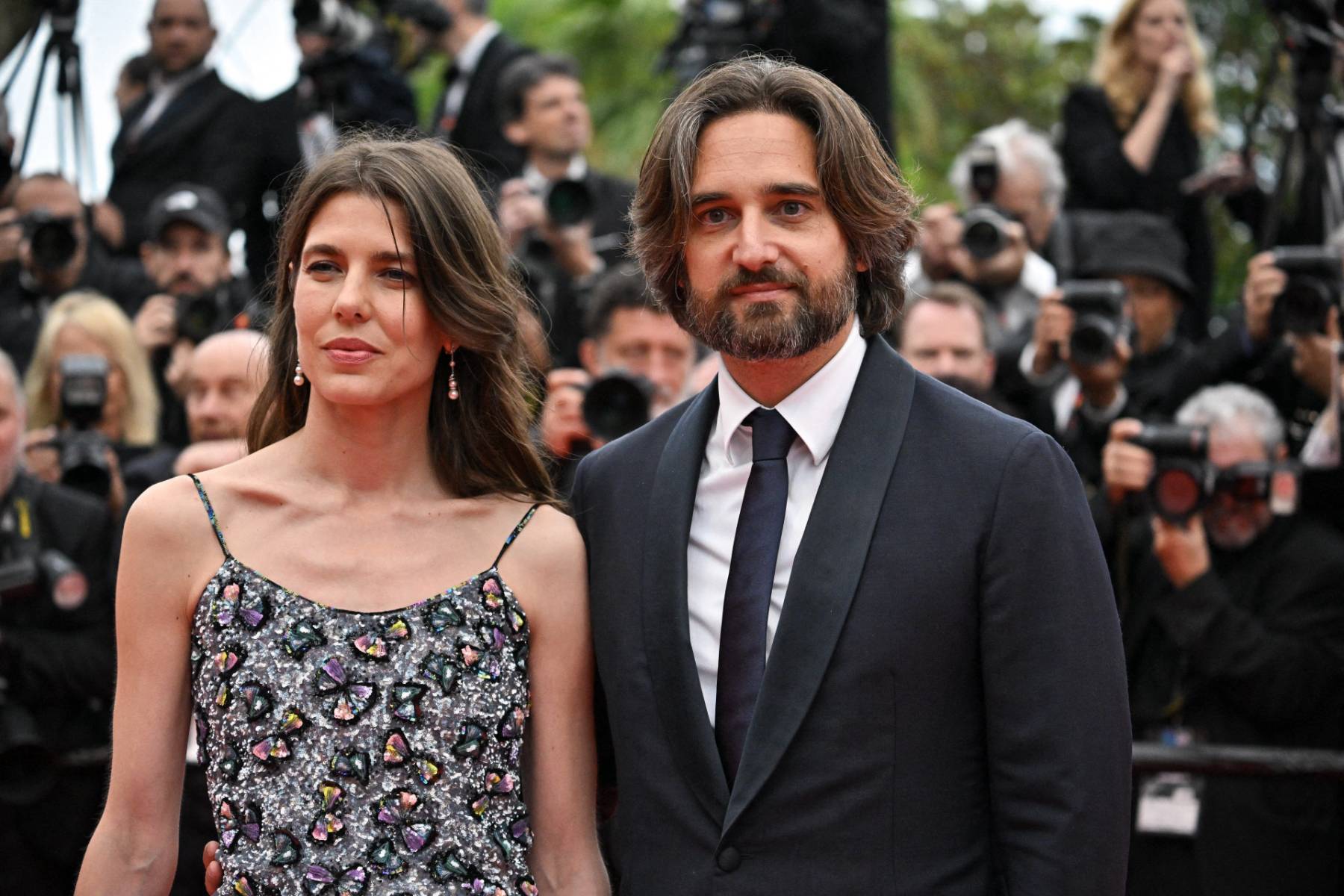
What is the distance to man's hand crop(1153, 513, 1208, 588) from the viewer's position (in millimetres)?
4488

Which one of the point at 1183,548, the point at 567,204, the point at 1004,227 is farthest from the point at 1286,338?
the point at 567,204

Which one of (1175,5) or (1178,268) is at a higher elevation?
(1175,5)

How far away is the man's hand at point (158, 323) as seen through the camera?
5.77m

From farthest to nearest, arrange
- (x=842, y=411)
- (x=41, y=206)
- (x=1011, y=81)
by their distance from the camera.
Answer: (x=1011, y=81) → (x=41, y=206) → (x=842, y=411)

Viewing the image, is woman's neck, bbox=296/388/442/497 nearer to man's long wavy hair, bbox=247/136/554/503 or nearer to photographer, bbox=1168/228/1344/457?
man's long wavy hair, bbox=247/136/554/503

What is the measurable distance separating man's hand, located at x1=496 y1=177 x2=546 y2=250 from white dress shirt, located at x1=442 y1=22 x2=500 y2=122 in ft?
3.11

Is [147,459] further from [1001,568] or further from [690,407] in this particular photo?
[1001,568]

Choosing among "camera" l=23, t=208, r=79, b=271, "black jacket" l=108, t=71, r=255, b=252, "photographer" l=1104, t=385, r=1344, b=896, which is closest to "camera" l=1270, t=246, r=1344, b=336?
"photographer" l=1104, t=385, r=1344, b=896

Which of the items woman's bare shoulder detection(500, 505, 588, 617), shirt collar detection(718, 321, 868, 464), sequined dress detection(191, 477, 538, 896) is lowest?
sequined dress detection(191, 477, 538, 896)

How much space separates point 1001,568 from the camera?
8.05 feet

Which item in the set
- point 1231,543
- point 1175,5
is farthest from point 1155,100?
point 1231,543

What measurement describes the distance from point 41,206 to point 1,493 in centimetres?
162

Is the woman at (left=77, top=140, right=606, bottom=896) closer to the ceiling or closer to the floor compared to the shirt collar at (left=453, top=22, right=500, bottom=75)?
closer to the floor

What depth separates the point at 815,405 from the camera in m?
2.65
